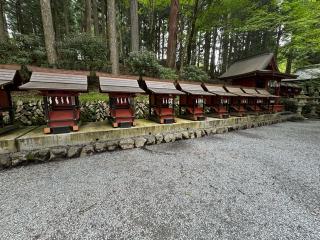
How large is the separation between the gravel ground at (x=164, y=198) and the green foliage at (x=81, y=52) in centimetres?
593

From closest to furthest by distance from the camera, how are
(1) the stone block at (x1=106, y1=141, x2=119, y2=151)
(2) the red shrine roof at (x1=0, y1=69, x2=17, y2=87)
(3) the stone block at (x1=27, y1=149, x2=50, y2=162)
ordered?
(2) the red shrine roof at (x1=0, y1=69, x2=17, y2=87), (3) the stone block at (x1=27, y1=149, x2=50, y2=162), (1) the stone block at (x1=106, y1=141, x2=119, y2=151)

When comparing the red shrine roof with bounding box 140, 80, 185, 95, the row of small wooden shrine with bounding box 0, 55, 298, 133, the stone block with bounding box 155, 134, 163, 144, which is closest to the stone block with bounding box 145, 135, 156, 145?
the stone block with bounding box 155, 134, 163, 144

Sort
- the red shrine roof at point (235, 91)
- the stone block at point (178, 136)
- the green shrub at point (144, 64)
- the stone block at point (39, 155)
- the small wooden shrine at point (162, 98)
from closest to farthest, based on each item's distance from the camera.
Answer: the stone block at point (39, 155) < the small wooden shrine at point (162, 98) < the stone block at point (178, 136) < the red shrine roof at point (235, 91) < the green shrub at point (144, 64)

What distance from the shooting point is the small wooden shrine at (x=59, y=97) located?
12.0 ft

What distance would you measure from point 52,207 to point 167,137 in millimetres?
3766

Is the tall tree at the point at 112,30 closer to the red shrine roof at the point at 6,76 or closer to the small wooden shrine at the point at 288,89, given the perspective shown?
the red shrine roof at the point at 6,76

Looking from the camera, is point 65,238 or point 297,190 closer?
point 65,238

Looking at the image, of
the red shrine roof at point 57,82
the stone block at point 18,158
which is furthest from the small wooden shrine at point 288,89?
the stone block at point 18,158

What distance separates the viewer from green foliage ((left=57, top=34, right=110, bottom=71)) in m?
7.61

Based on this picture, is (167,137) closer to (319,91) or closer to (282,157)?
(282,157)

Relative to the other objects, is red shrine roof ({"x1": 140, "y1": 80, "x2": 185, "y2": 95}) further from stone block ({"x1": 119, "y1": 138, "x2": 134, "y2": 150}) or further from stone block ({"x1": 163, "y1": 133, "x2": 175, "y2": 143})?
stone block ({"x1": 119, "y1": 138, "x2": 134, "y2": 150})

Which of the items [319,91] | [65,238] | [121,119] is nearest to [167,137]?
[121,119]

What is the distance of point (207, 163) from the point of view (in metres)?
3.85

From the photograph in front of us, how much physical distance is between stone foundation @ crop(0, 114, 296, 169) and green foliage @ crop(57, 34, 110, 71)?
464cm
